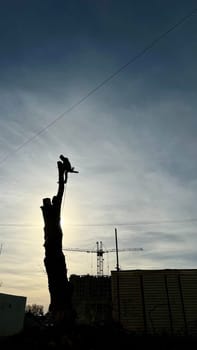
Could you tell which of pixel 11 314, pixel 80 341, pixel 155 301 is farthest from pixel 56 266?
pixel 155 301

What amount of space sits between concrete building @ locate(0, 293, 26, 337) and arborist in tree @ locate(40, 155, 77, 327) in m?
11.0

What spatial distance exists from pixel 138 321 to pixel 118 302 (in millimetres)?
1668

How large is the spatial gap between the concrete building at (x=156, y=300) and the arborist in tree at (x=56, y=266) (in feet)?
39.9

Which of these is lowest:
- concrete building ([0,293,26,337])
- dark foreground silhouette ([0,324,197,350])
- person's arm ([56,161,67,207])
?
dark foreground silhouette ([0,324,197,350])

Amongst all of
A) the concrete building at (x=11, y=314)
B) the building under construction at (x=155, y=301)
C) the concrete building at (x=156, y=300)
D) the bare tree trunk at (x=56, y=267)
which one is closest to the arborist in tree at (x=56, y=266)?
the bare tree trunk at (x=56, y=267)

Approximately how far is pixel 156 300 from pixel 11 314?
30.7 feet

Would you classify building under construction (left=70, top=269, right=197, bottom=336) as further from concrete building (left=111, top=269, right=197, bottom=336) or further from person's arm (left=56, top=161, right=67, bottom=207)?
person's arm (left=56, top=161, right=67, bottom=207)

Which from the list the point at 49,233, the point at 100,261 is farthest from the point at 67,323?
the point at 100,261

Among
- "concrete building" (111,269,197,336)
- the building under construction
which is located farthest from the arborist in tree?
"concrete building" (111,269,197,336)

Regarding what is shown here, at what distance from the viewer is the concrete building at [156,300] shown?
1848 centimetres

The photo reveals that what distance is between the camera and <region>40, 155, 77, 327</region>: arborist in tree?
7.62 metres

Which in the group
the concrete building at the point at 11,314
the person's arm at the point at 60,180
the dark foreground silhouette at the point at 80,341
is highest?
the person's arm at the point at 60,180

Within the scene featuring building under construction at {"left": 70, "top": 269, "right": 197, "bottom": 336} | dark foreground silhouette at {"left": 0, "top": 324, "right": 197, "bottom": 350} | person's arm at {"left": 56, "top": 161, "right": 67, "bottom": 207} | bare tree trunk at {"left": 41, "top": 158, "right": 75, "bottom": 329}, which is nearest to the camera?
dark foreground silhouette at {"left": 0, "top": 324, "right": 197, "bottom": 350}

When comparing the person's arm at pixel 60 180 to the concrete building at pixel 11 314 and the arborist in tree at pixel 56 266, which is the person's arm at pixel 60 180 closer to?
the arborist in tree at pixel 56 266
